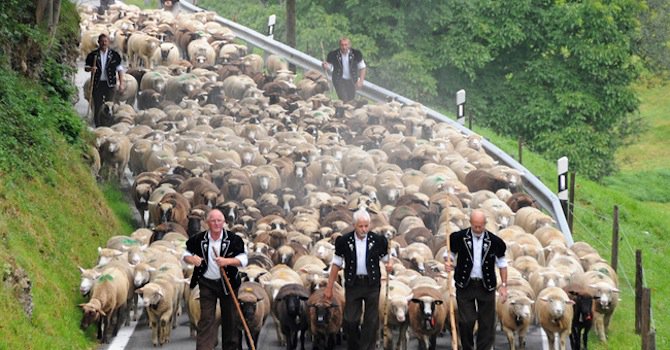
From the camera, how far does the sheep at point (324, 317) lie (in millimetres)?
16672

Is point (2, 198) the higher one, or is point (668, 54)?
point (668, 54)

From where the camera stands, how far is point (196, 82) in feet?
105

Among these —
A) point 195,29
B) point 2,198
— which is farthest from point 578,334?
point 195,29

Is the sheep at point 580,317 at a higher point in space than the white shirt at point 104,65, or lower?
lower

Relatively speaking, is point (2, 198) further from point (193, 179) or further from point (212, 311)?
point (193, 179)

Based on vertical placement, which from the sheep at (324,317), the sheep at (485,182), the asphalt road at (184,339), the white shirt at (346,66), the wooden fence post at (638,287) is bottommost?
the asphalt road at (184,339)

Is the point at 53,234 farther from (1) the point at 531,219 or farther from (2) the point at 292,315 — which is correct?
(1) the point at 531,219

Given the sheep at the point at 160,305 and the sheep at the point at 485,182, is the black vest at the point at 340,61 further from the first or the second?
the sheep at the point at 160,305

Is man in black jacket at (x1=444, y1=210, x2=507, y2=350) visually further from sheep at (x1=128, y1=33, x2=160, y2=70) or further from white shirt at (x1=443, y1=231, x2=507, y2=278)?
sheep at (x1=128, y1=33, x2=160, y2=70)

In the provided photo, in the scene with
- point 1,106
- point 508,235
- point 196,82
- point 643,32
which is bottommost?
point 508,235

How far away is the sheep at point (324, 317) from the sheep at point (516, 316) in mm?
2022

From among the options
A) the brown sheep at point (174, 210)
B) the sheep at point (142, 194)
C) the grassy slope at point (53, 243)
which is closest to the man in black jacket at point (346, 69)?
the sheep at point (142, 194)

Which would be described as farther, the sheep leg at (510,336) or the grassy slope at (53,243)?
the sheep leg at (510,336)

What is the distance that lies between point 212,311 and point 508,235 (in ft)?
23.4
